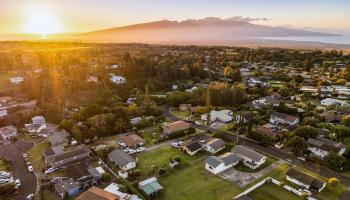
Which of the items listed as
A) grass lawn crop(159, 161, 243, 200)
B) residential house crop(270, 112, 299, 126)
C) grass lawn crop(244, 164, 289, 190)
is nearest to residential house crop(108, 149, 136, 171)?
grass lawn crop(159, 161, 243, 200)

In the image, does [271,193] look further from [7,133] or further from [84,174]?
[7,133]

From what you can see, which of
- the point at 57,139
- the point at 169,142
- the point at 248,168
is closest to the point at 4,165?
the point at 57,139

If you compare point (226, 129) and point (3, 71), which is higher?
point (3, 71)

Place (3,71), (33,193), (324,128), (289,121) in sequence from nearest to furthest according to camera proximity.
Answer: (33,193)
(324,128)
(289,121)
(3,71)

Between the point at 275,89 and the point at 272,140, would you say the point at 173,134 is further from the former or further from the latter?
the point at 275,89

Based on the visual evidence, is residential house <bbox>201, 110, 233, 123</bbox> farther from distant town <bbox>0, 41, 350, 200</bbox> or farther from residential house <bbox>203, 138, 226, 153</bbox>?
residential house <bbox>203, 138, 226, 153</bbox>

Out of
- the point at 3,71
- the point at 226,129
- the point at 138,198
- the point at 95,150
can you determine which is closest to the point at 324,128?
the point at 226,129
